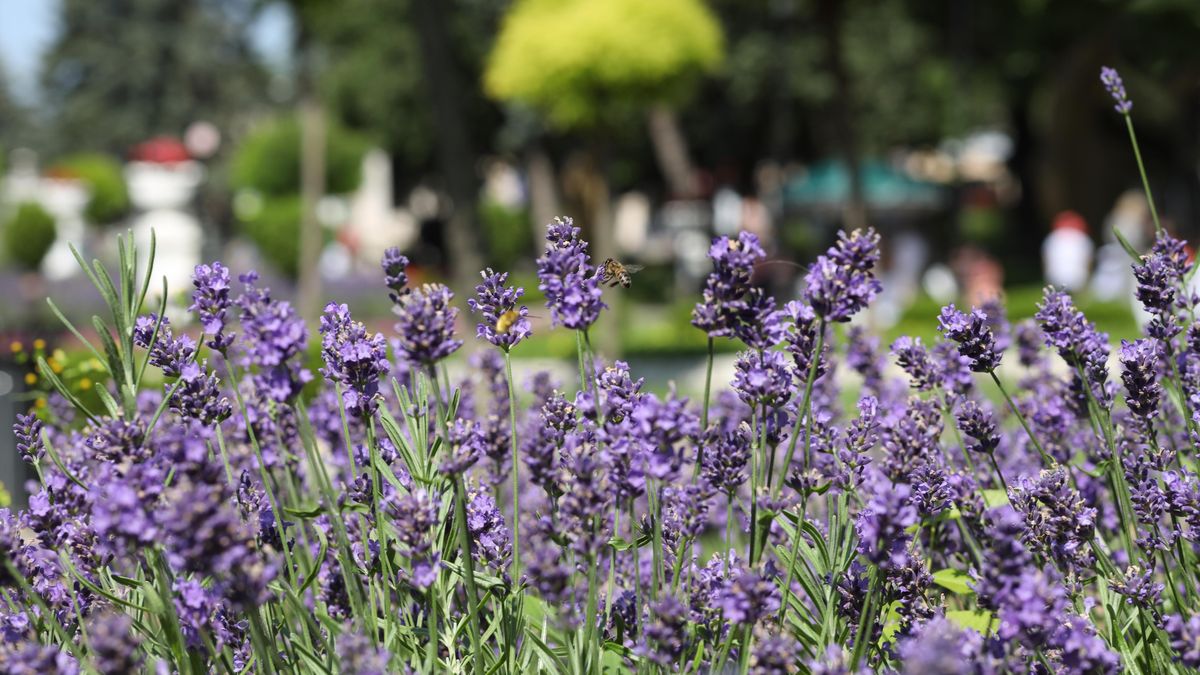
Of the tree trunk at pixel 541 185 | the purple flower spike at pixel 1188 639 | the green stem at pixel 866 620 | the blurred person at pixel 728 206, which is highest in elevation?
the blurred person at pixel 728 206

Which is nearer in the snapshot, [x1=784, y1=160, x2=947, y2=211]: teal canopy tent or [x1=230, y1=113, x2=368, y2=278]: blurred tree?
[x1=784, y1=160, x2=947, y2=211]: teal canopy tent

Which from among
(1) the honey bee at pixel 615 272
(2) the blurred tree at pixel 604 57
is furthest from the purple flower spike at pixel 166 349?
(2) the blurred tree at pixel 604 57

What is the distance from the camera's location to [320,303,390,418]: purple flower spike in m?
2.23

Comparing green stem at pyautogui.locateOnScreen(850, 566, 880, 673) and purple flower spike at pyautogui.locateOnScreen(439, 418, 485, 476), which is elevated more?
purple flower spike at pyautogui.locateOnScreen(439, 418, 485, 476)

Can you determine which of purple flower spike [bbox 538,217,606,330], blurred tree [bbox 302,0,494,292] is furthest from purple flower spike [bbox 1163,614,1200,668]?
blurred tree [bbox 302,0,494,292]

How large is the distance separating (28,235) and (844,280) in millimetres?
32720

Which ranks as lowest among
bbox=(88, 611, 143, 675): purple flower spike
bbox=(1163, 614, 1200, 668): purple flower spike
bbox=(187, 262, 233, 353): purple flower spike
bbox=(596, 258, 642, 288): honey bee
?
bbox=(88, 611, 143, 675): purple flower spike

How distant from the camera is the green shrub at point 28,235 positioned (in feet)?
104

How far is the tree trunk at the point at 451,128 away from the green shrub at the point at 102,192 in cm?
2621

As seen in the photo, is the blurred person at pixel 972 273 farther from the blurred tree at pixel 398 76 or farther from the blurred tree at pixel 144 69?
the blurred tree at pixel 144 69

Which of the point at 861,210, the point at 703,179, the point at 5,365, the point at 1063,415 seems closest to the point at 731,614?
the point at 1063,415

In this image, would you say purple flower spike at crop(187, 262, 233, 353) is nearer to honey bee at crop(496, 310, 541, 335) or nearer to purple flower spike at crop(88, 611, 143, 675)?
honey bee at crop(496, 310, 541, 335)

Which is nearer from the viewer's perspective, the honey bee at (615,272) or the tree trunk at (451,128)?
the honey bee at (615,272)

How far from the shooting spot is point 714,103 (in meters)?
36.6
